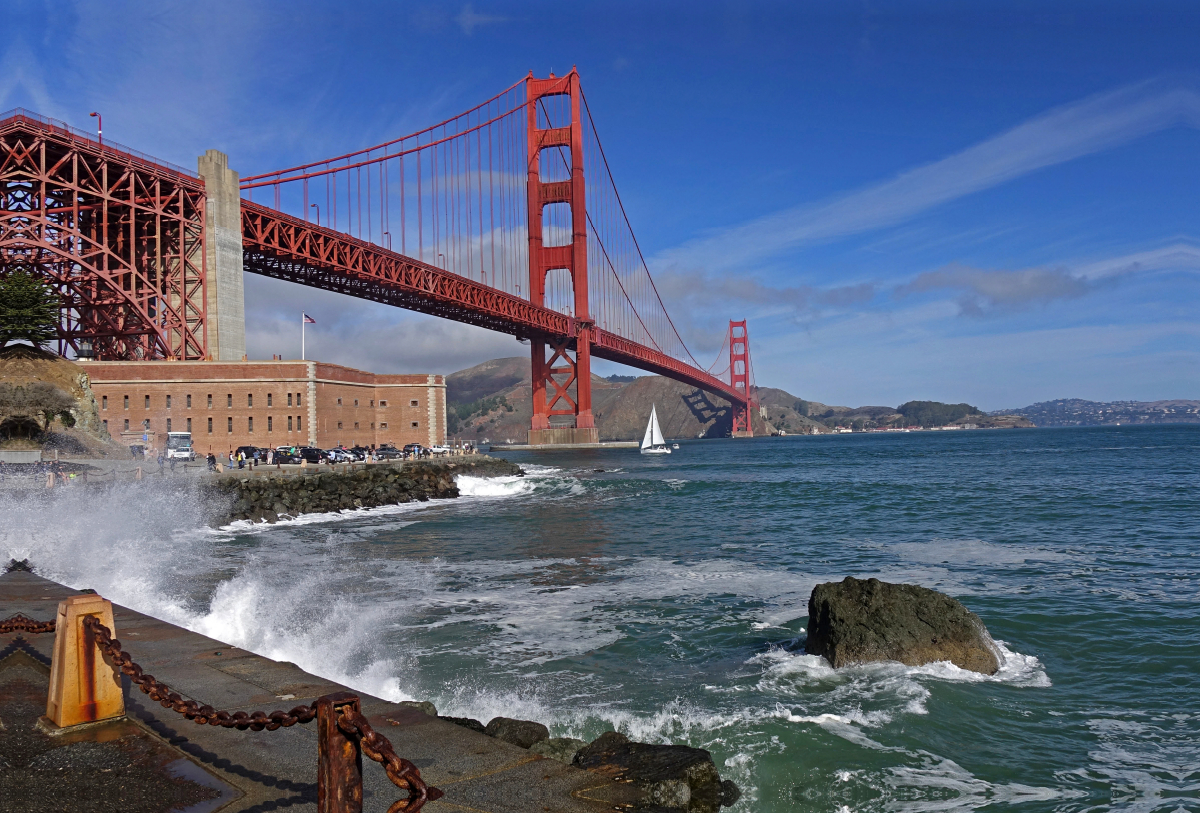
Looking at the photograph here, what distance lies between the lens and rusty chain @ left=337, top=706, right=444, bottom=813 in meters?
2.77

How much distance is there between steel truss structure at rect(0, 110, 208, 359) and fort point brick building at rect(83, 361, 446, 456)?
1.90 meters

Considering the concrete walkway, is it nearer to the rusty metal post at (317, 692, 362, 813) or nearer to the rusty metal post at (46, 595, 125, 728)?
the rusty metal post at (46, 595, 125, 728)

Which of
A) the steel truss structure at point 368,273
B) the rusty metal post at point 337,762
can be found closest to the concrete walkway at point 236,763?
the rusty metal post at point 337,762

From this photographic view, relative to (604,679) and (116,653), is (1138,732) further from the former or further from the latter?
(116,653)

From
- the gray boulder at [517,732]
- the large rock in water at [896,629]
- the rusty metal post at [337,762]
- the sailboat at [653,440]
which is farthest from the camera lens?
the sailboat at [653,440]

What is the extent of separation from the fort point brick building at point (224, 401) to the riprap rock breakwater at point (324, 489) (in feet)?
24.6

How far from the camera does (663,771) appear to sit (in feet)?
16.2

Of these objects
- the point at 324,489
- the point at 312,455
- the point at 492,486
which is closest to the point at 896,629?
the point at 324,489

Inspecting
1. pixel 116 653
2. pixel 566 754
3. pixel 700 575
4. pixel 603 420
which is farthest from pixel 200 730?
pixel 603 420

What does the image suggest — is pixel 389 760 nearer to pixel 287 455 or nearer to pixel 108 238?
pixel 287 455

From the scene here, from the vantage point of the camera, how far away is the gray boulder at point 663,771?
15.3 feet

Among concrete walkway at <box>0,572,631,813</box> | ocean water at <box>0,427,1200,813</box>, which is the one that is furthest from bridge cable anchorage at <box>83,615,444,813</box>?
ocean water at <box>0,427,1200,813</box>

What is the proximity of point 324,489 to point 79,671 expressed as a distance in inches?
1033

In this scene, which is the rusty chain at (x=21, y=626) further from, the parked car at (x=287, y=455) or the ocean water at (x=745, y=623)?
the parked car at (x=287, y=455)
